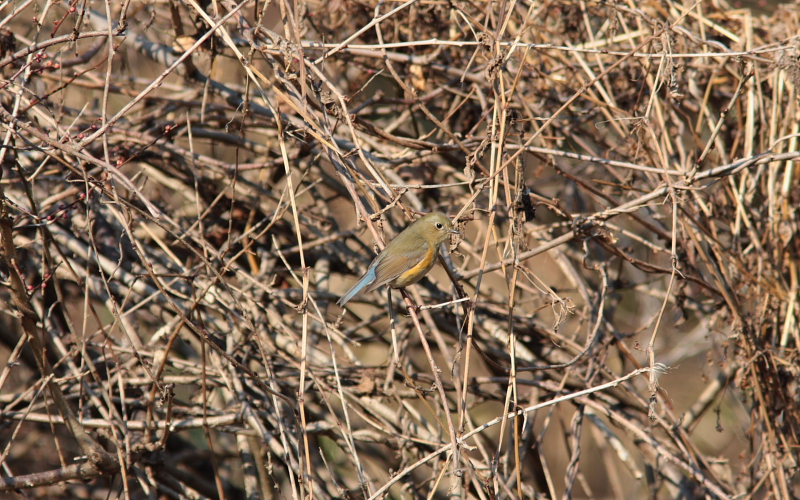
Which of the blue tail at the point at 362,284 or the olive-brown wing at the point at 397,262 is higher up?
the olive-brown wing at the point at 397,262

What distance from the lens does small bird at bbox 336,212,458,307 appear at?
11.6ft

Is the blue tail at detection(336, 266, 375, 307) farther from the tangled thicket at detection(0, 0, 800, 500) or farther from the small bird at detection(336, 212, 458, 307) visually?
the tangled thicket at detection(0, 0, 800, 500)

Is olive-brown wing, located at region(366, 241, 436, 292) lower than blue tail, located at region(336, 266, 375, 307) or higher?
higher

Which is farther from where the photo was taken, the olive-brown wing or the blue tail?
the blue tail

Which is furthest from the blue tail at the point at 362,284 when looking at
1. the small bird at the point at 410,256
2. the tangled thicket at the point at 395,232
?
A: the tangled thicket at the point at 395,232

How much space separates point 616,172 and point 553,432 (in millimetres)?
5714

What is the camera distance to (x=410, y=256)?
3652 mm

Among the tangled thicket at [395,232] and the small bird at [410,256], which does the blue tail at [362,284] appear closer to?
the small bird at [410,256]

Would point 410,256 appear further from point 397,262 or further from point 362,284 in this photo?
point 362,284

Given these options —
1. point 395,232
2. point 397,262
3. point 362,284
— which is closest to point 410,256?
point 397,262

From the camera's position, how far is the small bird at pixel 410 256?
352cm

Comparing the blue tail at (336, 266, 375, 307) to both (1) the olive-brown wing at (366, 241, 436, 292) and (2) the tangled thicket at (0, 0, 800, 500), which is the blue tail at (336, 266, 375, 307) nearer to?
(1) the olive-brown wing at (366, 241, 436, 292)

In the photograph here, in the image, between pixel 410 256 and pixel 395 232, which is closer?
pixel 410 256

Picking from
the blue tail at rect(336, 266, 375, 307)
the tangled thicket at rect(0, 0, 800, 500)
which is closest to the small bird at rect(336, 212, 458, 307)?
the blue tail at rect(336, 266, 375, 307)
